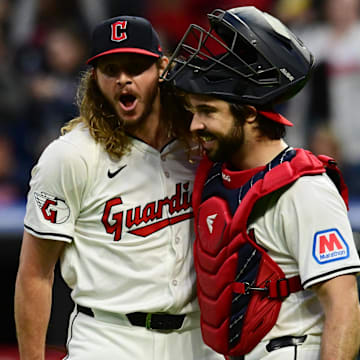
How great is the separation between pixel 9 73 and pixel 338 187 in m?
4.89

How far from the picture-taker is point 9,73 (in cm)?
700

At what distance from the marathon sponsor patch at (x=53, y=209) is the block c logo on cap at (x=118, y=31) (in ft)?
1.96

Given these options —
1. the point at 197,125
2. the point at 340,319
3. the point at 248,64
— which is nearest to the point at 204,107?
the point at 197,125

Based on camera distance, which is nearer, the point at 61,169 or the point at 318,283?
the point at 318,283

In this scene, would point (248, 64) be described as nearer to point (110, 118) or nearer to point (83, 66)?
point (110, 118)

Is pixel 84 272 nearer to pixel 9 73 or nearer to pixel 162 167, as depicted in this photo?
pixel 162 167

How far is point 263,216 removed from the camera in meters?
2.50

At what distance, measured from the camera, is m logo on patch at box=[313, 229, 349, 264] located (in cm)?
237

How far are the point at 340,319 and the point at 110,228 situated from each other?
0.89m

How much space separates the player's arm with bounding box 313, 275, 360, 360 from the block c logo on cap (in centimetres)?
111

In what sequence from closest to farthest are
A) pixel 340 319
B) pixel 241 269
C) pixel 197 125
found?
1. pixel 340 319
2. pixel 241 269
3. pixel 197 125

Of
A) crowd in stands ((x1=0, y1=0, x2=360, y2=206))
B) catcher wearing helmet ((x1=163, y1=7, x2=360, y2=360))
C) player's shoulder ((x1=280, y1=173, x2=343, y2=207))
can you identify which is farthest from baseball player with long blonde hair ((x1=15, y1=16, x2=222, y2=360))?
crowd in stands ((x1=0, y1=0, x2=360, y2=206))

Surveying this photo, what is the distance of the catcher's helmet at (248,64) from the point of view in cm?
254

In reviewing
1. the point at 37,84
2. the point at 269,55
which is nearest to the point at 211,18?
the point at 269,55
